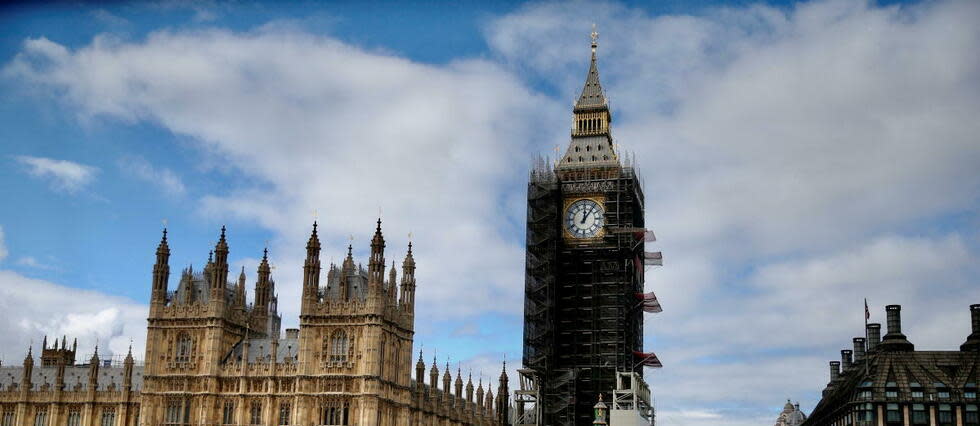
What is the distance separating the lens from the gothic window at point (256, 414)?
4852 inches

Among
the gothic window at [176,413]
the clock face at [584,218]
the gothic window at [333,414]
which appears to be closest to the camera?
the gothic window at [333,414]

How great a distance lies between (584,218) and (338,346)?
3348 cm

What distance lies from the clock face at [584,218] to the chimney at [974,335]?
135ft

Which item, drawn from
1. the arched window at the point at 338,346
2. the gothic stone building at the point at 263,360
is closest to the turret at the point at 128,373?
the gothic stone building at the point at 263,360

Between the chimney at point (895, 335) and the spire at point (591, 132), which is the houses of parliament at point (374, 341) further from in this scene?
the chimney at point (895, 335)

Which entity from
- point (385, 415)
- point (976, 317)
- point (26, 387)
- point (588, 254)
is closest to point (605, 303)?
point (588, 254)

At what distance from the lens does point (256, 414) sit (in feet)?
406

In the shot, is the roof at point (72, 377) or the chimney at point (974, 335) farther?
the roof at point (72, 377)

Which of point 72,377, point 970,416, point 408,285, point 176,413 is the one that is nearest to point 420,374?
point 408,285

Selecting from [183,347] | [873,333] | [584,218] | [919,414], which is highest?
[584,218]

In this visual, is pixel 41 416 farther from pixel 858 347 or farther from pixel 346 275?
pixel 858 347

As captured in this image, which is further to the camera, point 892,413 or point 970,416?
point 892,413

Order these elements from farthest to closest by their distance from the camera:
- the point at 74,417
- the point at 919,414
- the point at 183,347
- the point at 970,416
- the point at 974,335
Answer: the point at 74,417 < the point at 183,347 < the point at 974,335 < the point at 919,414 < the point at 970,416

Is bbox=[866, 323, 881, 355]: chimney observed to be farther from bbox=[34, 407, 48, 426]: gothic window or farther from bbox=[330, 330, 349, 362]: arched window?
bbox=[34, 407, 48, 426]: gothic window
